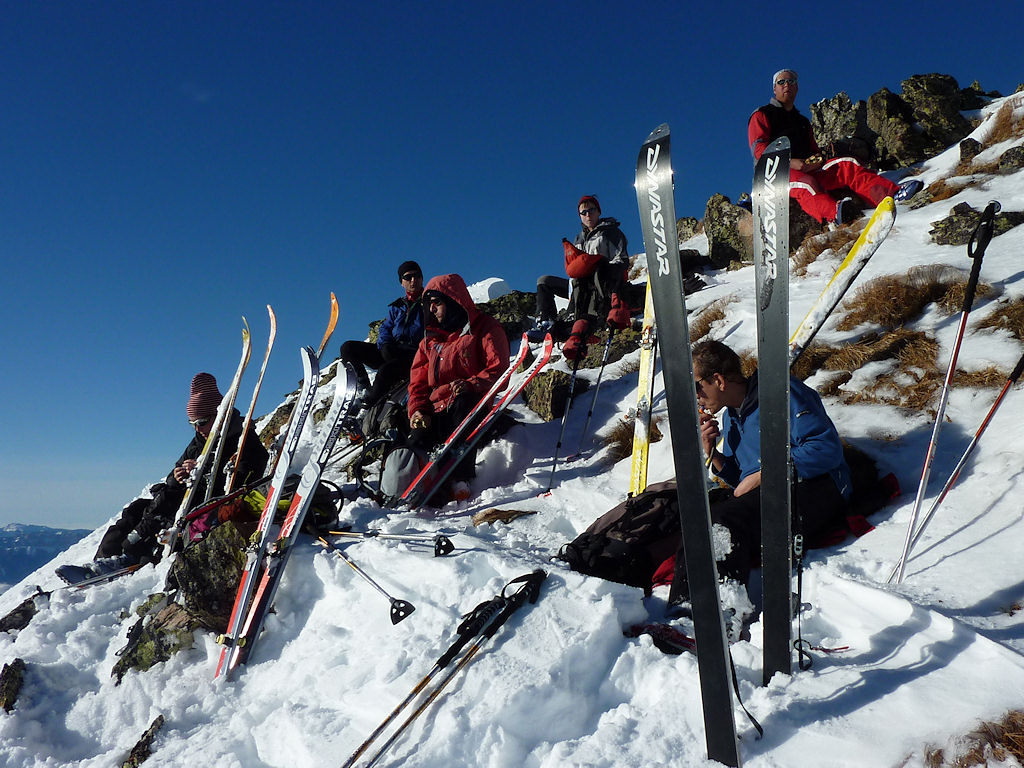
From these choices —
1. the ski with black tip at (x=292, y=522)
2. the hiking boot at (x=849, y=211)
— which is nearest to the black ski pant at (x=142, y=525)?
the ski with black tip at (x=292, y=522)

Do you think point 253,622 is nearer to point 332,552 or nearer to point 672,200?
point 332,552

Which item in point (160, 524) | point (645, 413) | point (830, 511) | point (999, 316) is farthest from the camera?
point (160, 524)

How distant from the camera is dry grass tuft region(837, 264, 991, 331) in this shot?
539 cm

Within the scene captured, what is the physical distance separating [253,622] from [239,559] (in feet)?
2.14

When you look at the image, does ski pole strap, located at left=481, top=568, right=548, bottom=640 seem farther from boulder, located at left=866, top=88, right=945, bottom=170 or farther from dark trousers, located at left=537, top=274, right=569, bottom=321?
boulder, located at left=866, top=88, right=945, bottom=170

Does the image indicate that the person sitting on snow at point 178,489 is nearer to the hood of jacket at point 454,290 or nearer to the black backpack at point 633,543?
the hood of jacket at point 454,290

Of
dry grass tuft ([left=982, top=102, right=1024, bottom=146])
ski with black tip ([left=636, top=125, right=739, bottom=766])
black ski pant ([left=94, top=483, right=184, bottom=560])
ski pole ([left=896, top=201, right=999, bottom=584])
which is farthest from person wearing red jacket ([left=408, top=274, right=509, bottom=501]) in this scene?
dry grass tuft ([left=982, top=102, right=1024, bottom=146])

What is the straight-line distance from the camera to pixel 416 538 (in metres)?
3.74

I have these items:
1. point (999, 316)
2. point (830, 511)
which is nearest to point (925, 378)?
point (999, 316)

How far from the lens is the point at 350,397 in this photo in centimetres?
425

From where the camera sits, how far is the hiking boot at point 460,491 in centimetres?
568

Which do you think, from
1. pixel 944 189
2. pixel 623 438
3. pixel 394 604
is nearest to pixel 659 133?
pixel 394 604

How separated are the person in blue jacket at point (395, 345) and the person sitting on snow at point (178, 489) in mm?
1569

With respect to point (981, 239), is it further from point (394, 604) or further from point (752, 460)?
point (394, 604)
